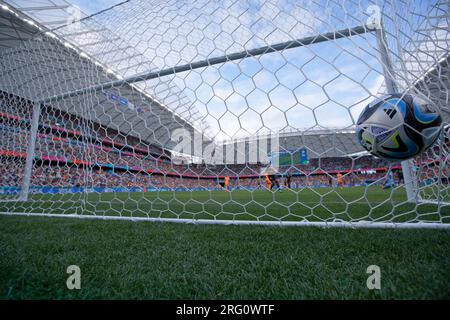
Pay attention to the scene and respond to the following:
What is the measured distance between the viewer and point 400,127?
5.28 feet

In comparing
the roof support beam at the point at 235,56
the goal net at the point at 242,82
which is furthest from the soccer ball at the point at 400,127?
the roof support beam at the point at 235,56

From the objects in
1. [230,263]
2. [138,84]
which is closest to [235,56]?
[138,84]

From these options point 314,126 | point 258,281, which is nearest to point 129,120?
point 314,126

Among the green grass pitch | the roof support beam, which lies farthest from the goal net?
the green grass pitch

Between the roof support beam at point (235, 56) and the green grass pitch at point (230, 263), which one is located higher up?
the roof support beam at point (235, 56)

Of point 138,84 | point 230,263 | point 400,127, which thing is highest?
point 138,84

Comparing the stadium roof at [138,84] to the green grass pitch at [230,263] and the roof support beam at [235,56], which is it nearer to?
the roof support beam at [235,56]

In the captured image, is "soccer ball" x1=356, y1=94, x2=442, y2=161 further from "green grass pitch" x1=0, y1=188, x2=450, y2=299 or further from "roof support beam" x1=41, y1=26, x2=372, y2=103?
"roof support beam" x1=41, y1=26, x2=372, y2=103

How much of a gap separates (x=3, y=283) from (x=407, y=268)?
5.62 ft

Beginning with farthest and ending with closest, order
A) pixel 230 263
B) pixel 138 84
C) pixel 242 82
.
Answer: pixel 138 84 < pixel 242 82 < pixel 230 263

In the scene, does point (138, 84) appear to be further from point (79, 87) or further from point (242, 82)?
point (242, 82)

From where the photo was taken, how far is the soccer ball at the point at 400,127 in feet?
5.23

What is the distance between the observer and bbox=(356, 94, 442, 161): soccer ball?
1593 millimetres

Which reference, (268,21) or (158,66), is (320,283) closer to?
(268,21)
